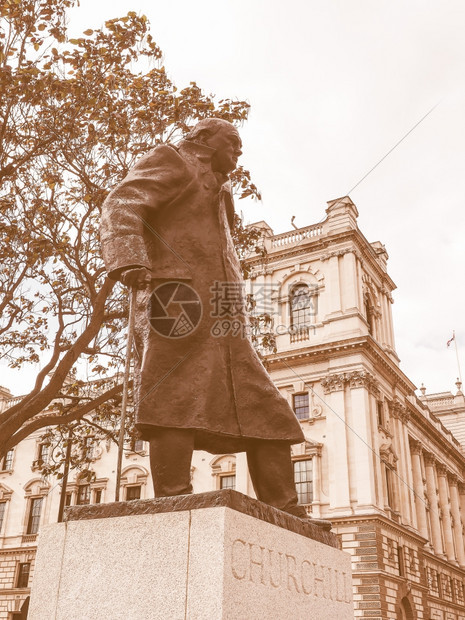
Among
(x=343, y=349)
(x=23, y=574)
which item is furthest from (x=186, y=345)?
(x=23, y=574)

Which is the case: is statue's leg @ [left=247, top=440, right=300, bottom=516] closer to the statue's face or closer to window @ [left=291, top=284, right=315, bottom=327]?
the statue's face

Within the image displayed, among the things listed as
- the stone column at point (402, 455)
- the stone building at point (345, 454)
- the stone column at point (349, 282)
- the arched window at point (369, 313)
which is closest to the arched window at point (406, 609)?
the stone building at point (345, 454)

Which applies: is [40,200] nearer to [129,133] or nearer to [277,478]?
[129,133]

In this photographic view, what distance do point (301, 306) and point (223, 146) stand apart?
2795cm

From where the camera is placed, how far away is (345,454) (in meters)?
26.7

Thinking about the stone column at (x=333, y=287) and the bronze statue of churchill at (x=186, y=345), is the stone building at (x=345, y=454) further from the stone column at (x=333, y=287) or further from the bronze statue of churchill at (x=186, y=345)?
the bronze statue of churchill at (x=186, y=345)

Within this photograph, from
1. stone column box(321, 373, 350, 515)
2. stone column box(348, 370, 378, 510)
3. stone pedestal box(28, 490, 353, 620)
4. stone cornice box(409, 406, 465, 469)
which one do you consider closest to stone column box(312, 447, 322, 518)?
stone column box(321, 373, 350, 515)

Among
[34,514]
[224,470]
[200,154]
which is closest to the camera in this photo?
[200,154]

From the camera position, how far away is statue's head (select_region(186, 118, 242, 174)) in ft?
12.8

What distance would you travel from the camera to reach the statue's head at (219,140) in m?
3.89

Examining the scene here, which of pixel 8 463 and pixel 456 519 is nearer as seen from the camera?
pixel 8 463

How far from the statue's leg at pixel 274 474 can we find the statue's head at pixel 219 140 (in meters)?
1.69

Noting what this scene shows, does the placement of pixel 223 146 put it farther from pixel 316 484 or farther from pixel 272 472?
pixel 316 484

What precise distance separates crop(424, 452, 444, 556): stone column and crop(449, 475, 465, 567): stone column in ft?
13.9
